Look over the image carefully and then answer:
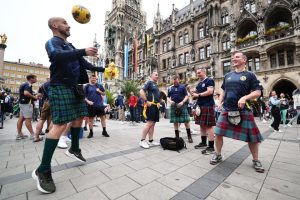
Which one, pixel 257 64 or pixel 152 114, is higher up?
pixel 257 64

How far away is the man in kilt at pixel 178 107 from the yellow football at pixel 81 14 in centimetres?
300

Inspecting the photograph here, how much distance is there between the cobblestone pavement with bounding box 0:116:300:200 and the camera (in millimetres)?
2057

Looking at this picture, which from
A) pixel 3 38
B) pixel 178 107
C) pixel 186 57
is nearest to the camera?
pixel 178 107

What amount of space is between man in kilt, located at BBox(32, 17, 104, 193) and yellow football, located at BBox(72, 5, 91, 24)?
0.26 metres

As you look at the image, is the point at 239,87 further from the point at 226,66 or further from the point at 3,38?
the point at 3,38

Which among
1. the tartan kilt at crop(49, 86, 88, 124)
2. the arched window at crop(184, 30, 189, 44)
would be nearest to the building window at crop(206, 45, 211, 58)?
the arched window at crop(184, 30, 189, 44)

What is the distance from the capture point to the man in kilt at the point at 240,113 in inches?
114

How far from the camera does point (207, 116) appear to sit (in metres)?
4.28

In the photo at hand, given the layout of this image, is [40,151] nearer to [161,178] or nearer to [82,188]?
[82,188]

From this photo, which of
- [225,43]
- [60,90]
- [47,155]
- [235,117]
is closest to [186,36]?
[225,43]

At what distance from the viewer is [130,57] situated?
49.6 m

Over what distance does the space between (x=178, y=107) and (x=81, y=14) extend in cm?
330

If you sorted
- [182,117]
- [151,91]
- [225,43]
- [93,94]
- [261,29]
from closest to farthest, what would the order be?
[151,91] → [182,117] → [93,94] → [261,29] → [225,43]

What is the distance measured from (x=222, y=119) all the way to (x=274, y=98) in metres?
7.09
